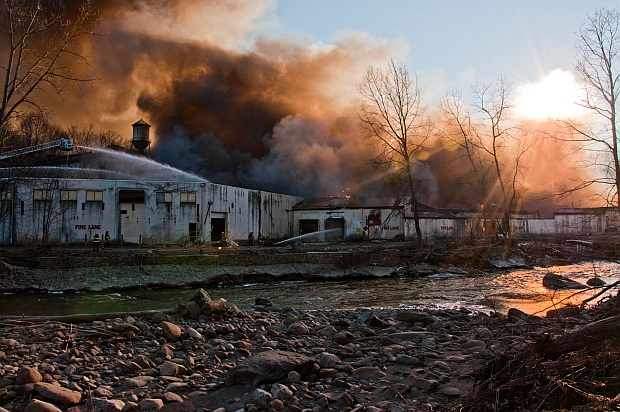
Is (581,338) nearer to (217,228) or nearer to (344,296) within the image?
(344,296)

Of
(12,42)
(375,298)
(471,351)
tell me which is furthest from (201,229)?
(471,351)

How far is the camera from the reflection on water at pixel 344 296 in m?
16.8

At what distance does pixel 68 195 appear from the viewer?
118 feet

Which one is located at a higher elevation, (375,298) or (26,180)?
(26,180)

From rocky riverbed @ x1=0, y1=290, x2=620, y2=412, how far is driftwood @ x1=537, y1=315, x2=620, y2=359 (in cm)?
18

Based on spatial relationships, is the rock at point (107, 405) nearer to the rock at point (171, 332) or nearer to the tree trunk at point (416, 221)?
the rock at point (171, 332)

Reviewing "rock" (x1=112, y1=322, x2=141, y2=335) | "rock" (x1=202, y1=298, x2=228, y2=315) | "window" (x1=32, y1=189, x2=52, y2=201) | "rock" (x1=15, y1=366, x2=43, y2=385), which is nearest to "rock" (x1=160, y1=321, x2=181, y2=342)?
"rock" (x1=112, y1=322, x2=141, y2=335)

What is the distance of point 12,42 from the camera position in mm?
13008

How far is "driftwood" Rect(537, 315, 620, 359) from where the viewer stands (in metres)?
5.23

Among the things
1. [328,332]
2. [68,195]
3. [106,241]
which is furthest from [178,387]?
[68,195]

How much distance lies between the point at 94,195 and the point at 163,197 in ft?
18.5

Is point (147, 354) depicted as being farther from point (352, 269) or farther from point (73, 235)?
point (73, 235)

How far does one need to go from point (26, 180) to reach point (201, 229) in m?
14.4

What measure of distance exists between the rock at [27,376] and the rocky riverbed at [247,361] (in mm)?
15
